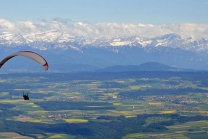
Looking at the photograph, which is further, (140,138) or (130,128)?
(130,128)

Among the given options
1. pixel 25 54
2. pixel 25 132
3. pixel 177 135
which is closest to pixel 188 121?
pixel 177 135

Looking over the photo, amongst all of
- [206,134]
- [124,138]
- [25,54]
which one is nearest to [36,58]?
[25,54]

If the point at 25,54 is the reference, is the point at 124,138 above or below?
below

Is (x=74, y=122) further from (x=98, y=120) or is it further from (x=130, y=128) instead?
(x=130, y=128)

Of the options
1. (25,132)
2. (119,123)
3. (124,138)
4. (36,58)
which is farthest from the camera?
(119,123)

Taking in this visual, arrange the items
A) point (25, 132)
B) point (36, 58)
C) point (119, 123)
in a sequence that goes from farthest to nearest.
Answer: point (119, 123)
point (25, 132)
point (36, 58)

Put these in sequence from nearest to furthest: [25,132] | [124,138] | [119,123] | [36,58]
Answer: [36,58] < [124,138] < [25,132] < [119,123]

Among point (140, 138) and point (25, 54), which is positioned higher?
point (25, 54)

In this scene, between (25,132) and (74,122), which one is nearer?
(25,132)

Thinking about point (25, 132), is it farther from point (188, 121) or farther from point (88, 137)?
Answer: point (188, 121)
